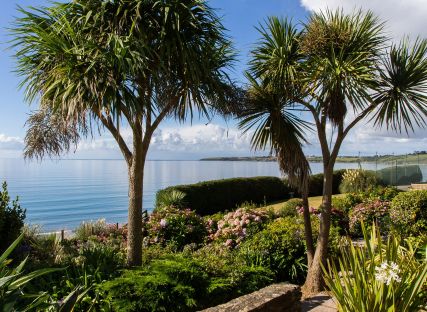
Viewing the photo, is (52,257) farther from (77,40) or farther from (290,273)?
(290,273)

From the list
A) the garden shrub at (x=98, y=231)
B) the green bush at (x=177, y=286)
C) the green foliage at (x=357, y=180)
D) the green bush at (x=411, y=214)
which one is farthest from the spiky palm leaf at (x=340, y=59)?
the green foliage at (x=357, y=180)

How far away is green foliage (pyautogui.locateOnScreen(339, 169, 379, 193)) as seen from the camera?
72.3ft

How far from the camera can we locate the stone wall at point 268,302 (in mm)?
4141

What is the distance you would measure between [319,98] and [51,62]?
418cm

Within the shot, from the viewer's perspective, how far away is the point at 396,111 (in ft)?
21.5

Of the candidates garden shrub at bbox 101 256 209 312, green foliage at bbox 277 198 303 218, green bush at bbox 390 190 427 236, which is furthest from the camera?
green foliage at bbox 277 198 303 218

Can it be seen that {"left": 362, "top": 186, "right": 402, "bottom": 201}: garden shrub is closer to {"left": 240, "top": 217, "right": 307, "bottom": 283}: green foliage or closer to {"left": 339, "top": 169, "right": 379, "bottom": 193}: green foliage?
{"left": 240, "top": 217, "right": 307, "bottom": 283}: green foliage

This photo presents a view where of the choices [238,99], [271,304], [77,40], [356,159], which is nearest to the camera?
[271,304]

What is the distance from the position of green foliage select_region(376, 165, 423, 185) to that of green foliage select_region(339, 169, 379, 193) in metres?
1.72

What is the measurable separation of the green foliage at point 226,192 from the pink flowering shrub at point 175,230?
3.74m

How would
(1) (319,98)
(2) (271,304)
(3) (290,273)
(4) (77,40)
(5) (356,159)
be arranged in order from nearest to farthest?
(2) (271,304) < (4) (77,40) < (1) (319,98) < (3) (290,273) < (5) (356,159)

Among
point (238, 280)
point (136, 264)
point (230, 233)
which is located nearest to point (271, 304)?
point (238, 280)

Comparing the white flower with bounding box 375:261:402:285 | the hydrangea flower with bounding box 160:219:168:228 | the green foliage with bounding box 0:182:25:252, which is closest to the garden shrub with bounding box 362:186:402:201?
the hydrangea flower with bounding box 160:219:168:228

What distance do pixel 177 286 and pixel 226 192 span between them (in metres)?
14.4
